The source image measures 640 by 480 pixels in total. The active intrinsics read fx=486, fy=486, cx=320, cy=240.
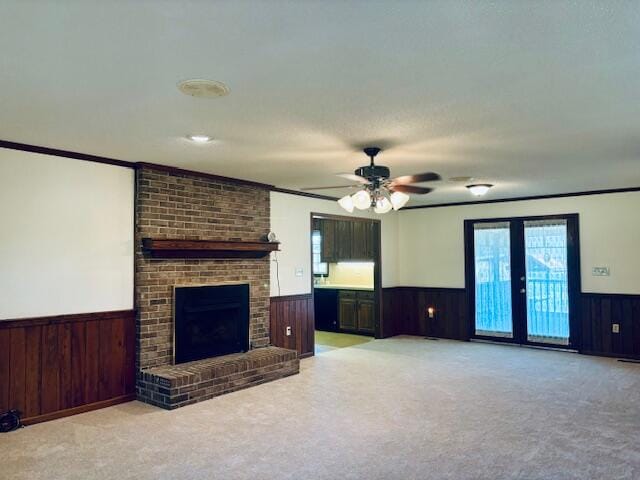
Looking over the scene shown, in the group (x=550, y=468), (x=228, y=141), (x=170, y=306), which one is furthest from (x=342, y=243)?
(x=550, y=468)

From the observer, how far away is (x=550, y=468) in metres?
3.04

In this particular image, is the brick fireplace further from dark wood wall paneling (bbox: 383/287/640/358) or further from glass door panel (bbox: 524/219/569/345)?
glass door panel (bbox: 524/219/569/345)

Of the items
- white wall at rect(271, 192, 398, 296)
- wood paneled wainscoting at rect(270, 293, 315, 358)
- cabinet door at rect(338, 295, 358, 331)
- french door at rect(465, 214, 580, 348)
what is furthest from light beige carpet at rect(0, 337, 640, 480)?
cabinet door at rect(338, 295, 358, 331)

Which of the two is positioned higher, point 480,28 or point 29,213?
point 480,28

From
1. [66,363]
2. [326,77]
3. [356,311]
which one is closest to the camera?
[326,77]

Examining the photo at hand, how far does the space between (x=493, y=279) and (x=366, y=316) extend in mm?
2233

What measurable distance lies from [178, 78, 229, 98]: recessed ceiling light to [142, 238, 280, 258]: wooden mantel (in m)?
2.25

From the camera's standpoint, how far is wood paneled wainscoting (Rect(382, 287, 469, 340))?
795 cm

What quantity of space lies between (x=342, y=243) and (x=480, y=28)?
7.11 metres

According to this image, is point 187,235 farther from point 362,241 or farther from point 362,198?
point 362,241

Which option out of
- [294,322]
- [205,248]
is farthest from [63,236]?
[294,322]

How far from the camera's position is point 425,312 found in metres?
8.36

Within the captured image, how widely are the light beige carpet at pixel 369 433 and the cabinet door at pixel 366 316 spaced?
113 inches

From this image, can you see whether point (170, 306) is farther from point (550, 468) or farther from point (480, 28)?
point (480, 28)
